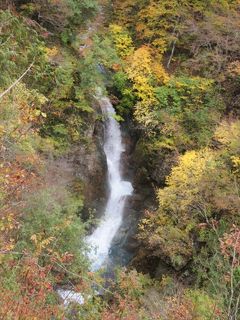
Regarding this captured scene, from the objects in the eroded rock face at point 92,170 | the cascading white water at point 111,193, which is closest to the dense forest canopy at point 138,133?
the eroded rock face at point 92,170

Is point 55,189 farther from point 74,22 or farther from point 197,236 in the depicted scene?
point 74,22

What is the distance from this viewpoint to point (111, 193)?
18500mm

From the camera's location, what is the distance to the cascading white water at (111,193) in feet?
54.9

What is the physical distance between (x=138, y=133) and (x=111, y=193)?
11.2 feet

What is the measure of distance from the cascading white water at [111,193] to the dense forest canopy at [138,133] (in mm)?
592

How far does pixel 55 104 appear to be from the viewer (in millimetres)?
16859

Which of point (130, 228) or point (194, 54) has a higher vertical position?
point (194, 54)

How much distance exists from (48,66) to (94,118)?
3054 millimetres

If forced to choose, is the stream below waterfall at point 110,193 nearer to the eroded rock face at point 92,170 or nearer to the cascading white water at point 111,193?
the cascading white water at point 111,193

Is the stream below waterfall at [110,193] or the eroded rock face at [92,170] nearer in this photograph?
the stream below waterfall at [110,193]

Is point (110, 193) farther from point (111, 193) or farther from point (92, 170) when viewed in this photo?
point (92, 170)

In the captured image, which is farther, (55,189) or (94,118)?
(94,118)

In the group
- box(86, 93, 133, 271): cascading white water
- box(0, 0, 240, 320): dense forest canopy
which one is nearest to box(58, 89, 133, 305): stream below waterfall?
box(86, 93, 133, 271): cascading white water

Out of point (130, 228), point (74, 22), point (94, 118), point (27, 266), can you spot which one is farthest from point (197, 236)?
point (74, 22)
